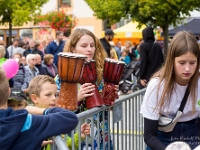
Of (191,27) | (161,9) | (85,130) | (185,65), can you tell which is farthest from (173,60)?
(191,27)

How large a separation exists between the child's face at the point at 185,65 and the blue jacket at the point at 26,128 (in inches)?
39.1

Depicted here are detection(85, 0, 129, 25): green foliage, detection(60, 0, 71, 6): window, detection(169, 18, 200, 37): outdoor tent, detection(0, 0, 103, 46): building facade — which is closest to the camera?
detection(85, 0, 129, 25): green foliage

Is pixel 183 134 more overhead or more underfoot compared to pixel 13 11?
more underfoot

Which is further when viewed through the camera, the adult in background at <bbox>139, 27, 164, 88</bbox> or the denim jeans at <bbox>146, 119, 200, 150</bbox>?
the adult in background at <bbox>139, 27, 164, 88</bbox>

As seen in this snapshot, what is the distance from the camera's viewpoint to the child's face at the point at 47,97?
10.8ft

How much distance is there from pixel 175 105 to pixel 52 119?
108 centimetres

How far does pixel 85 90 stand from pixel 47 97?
0.41m

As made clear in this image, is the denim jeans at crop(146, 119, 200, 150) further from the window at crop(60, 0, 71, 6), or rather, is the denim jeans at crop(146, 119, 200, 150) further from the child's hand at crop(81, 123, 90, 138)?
the window at crop(60, 0, 71, 6)

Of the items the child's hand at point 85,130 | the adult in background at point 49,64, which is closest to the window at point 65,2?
the adult in background at point 49,64

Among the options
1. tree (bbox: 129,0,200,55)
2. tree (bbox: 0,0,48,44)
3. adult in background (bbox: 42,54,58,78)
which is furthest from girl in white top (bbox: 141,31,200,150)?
tree (bbox: 0,0,48,44)

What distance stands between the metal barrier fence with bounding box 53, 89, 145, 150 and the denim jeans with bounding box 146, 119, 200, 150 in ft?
1.52

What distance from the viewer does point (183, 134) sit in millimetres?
3062

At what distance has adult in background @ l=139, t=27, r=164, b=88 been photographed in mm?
8516

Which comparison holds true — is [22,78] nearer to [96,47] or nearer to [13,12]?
[96,47]
